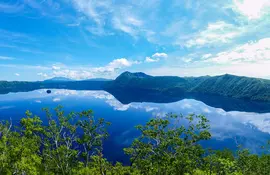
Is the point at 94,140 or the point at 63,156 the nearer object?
the point at 63,156

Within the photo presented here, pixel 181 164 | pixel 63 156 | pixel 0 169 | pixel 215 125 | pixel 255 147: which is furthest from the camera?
pixel 215 125

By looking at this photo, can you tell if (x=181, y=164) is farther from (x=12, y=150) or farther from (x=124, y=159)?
(x=124, y=159)

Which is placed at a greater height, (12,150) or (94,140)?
(12,150)

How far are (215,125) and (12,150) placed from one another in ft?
598

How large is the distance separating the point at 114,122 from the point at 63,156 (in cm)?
14738

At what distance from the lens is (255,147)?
124938 mm

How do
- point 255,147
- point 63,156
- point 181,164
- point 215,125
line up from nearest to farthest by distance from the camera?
1. point 181,164
2. point 63,156
3. point 255,147
4. point 215,125

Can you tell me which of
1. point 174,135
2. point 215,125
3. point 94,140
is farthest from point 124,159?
point 215,125

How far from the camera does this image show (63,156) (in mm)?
40938

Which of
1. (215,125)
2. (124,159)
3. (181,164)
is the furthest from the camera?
(215,125)

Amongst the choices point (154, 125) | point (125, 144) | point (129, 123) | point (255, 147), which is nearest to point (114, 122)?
point (129, 123)

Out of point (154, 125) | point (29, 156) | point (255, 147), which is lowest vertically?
point (255, 147)

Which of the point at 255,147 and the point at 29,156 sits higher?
the point at 29,156

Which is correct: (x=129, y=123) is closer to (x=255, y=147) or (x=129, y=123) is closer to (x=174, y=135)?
(x=255, y=147)
